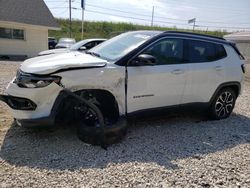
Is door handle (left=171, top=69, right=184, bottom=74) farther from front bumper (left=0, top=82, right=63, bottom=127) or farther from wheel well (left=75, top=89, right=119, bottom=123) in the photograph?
front bumper (left=0, top=82, right=63, bottom=127)

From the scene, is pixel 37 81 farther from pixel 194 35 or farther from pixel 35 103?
pixel 194 35

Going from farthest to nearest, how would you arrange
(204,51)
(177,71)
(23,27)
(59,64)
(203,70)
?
1. (23,27)
2. (204,51)
3. (203,70)
4. (177,71)
5. (59,64)

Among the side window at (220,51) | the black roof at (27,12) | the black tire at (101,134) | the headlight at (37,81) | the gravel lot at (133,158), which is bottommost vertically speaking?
the gravel lot at (133,158)

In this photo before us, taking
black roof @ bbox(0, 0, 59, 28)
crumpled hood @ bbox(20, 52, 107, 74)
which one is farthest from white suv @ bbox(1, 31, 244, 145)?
black roof @ bbox(0, 0, 59, 28)

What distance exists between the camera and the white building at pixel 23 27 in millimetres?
19312

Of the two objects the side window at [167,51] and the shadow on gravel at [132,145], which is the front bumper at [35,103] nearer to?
the shadow on gravel at [132,145]

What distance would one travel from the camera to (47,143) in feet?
13.8

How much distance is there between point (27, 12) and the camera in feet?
69.2

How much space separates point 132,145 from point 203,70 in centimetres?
211

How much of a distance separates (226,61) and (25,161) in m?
4.29

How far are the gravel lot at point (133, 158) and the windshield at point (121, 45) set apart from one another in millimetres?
1363

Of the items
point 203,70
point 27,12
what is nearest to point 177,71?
point 203,70

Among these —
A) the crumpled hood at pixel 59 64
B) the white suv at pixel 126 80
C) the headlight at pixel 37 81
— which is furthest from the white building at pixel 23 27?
the headlight at pixel 37 81

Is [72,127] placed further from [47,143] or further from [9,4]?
[9,4]
